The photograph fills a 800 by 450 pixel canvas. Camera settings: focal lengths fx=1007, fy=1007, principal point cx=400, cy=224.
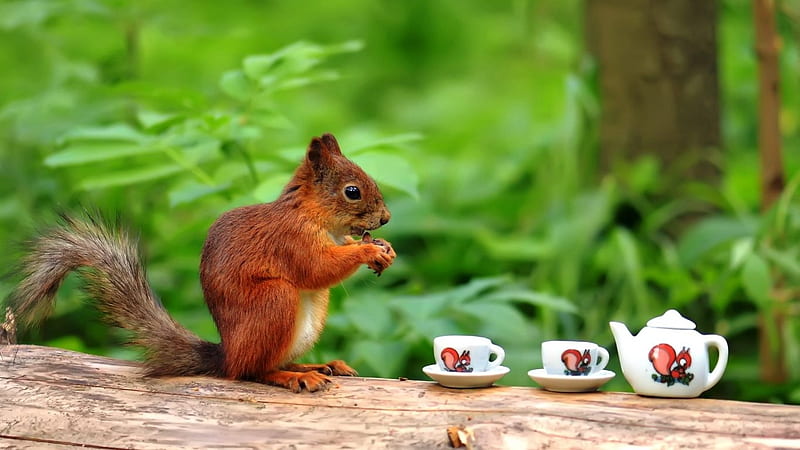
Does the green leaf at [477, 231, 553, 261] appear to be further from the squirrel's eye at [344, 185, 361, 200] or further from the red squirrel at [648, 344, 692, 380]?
the red squirrel at [648, 344, 692, 380]

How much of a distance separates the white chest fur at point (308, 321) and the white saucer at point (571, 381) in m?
0.42

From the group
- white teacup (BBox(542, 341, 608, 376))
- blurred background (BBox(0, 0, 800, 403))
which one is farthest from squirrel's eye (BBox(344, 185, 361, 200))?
white teacup (BBox(542, 341, 608, 376))

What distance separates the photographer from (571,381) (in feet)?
5.68

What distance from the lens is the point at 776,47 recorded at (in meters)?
3.17

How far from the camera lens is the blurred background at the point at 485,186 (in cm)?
241

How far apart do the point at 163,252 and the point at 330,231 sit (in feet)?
5.39

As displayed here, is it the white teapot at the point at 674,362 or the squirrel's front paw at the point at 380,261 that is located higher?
the squirrel's front paw at the point at 380,261

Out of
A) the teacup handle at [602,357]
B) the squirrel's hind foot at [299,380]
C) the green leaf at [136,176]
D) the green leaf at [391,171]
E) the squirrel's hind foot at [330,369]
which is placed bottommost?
the squirrel's hind foot at [299,380]

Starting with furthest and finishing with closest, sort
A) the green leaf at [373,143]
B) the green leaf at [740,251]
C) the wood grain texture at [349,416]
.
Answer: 1. the green leaf at [740,251]
2. the green leaf at [373,143]
3. the wood grain texture at [349,416]

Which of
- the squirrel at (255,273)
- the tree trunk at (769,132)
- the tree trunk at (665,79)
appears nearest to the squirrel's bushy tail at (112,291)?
the squirrel at (255,273)

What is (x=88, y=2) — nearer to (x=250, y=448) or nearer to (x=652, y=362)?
(x=250, y=448)

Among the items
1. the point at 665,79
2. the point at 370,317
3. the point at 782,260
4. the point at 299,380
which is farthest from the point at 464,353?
the point at 665,79

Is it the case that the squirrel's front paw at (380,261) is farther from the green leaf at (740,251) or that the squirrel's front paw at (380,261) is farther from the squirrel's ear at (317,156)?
the green leaf at (740,251)

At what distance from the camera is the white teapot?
5.48 ft
